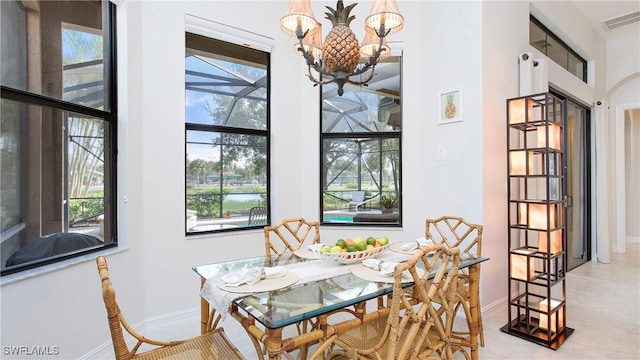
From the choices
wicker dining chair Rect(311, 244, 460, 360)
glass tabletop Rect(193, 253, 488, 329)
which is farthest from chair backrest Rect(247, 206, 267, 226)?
wicker dining chair Rect(311, 244, 460, 360)

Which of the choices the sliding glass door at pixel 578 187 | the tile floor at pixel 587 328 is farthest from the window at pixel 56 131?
the sliding glass door at pixel 578 187

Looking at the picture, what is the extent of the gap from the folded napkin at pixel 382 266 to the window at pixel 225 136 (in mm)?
1691

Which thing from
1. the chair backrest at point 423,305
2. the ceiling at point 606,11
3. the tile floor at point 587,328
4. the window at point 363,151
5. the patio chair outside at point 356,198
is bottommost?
the tile floor at point 587,328

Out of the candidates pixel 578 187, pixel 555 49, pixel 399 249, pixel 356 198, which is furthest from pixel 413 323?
pixel 578 187

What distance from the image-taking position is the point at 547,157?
90.4 inches

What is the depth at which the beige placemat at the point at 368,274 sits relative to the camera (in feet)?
5.11

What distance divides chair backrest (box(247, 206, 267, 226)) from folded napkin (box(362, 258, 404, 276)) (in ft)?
5.48

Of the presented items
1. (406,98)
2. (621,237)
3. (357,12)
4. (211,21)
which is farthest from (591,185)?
(211,21)

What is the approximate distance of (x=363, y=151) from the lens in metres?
3.45

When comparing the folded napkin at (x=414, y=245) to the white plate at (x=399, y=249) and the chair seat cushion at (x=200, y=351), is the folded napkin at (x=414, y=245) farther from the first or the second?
the chair seat cushion at (x=200, y=351)

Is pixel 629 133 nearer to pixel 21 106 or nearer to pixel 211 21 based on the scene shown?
pixel 211 21

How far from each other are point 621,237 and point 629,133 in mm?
2148

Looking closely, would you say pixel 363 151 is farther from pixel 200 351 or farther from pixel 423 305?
pixel 200 351

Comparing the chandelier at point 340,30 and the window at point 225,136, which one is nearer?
the chandelier at point 340,30
